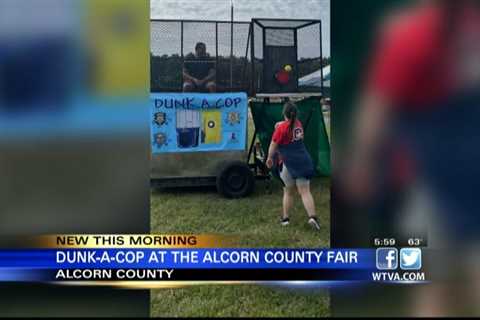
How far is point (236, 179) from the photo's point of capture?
308cm

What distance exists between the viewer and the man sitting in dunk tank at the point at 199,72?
2.96 meters

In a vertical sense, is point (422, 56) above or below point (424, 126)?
above

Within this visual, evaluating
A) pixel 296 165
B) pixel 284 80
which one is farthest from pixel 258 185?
pixel 284 80

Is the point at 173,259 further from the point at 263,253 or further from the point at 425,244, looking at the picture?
the point at 425,244

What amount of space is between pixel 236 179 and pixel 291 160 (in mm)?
351

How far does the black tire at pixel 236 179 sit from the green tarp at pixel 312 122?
0.28m

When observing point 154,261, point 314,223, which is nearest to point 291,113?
point 314,223

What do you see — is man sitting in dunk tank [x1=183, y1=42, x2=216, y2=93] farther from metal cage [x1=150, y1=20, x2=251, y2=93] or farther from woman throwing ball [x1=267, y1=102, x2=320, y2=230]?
woman throwing ball [x1=267, y1=102, x2=320, y2=230]

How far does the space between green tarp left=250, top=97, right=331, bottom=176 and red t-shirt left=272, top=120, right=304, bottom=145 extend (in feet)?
0.13

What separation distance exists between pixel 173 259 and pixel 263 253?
0.53m

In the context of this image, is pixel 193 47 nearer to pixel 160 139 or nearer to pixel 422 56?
pixel 160 139

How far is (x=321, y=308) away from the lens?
3096 millimetres

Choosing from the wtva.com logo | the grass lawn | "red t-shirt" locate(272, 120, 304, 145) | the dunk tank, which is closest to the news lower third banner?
the grass lawn

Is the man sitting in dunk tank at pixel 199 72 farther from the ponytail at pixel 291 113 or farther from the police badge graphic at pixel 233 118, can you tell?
the ponytail at pixel 291 113
